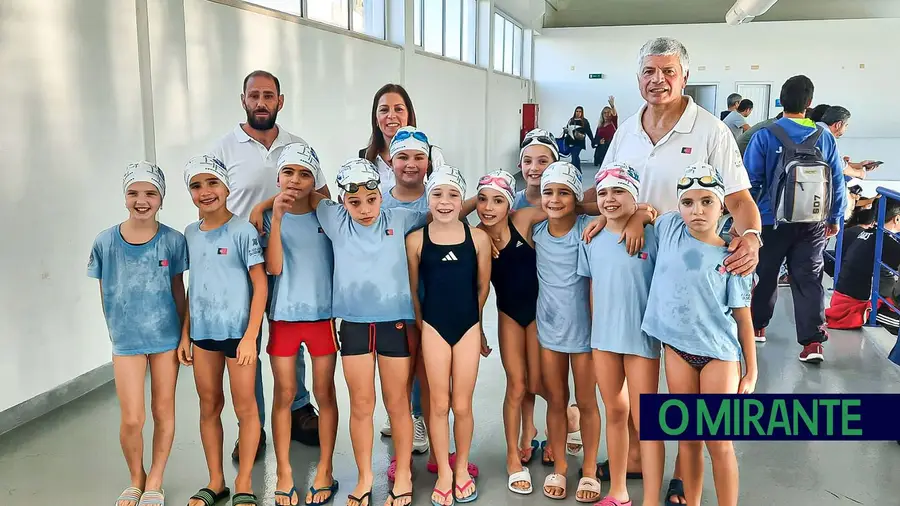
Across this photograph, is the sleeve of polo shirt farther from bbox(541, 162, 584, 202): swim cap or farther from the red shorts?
the red shorts

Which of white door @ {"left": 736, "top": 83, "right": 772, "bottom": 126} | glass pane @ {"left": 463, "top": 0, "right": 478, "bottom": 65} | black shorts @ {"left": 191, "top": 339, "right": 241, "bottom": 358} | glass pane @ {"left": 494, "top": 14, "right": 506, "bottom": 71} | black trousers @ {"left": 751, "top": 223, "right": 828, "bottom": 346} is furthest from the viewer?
white door @ {"left": 736, "top": 83, "right": 772, "bottom": 126}

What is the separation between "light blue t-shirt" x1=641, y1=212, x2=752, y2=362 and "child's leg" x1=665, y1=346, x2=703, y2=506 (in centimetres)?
7

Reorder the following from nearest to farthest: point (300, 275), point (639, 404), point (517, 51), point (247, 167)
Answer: point (639, 404) → point (300, 275) → point (247, 167) → point (517, 51)

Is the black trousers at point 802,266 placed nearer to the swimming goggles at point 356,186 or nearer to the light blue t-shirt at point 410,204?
the light blue t-shirt at point 410,204

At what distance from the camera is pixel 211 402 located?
2725 millimetres

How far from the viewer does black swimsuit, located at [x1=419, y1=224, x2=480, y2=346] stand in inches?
106

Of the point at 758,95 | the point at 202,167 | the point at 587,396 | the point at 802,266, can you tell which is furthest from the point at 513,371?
the point at 758,95

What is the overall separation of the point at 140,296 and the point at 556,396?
1666mm

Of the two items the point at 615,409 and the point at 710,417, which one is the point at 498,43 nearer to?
the point at 615,409

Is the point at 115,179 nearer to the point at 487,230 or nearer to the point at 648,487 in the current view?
the point at 487,230

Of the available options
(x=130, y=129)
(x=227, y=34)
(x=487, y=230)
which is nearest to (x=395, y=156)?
(x=487, y=230)

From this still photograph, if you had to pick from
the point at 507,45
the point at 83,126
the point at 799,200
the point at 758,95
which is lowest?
the point at 799,200

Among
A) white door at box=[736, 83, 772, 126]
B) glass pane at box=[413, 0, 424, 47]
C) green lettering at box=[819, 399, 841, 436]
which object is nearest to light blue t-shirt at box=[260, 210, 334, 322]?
green lettering at box=[819, 399, 841, 436]

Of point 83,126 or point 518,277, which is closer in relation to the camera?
point 518,277
